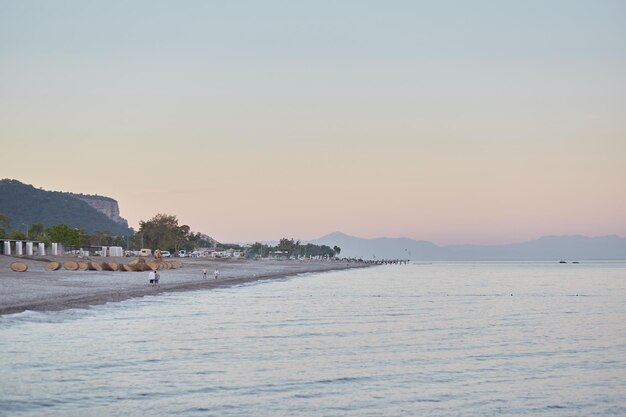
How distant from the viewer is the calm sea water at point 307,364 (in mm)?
16625

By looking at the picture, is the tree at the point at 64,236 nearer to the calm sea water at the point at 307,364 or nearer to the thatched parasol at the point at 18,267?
the thatched parasol at the point at 18,267

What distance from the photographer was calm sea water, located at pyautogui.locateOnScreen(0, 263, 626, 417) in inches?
655

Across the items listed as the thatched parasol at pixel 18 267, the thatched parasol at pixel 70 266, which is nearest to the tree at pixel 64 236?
the thatched parasol at pixel 70 266

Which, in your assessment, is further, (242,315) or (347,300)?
(347,300)

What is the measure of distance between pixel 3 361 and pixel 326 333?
12.7m

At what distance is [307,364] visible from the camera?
72.4ft

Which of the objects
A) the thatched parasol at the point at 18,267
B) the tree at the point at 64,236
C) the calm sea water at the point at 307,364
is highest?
the tree at the point at 64,236

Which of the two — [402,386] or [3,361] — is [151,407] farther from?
[3,361]

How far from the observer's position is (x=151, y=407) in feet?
52.7

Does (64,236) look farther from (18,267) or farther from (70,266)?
(18,267)

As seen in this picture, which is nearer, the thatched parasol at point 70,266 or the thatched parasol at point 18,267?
the thatched parasol at point 18,267

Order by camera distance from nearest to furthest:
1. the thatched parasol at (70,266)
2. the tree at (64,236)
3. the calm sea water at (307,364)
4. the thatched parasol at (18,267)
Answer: the calm sea water at (307,364) → the thatched parasol at (18,267) → the thatched parasol at (70,266) → the tree at (64,236)

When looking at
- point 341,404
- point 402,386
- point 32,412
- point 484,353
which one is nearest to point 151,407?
point 32,412

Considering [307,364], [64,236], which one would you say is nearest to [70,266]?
[307,364]
